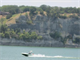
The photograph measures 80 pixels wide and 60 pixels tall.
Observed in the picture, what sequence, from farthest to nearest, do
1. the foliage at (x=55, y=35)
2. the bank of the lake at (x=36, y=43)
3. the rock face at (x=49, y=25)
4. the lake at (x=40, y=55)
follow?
the rock face at (x=49, y=25)
the foliage at (x=55, y=35)
the bank of the lake at (x=36, y=43)
the lake at (x=40, y=55)

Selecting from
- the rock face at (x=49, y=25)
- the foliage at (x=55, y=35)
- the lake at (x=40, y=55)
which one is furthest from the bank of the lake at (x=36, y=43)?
the lake at (x=40, y=55)

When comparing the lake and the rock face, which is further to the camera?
the rock face

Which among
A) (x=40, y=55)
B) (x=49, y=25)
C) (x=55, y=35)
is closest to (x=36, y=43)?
(x=55, y=35)

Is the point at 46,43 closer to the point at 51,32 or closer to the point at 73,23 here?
the point at 51,32

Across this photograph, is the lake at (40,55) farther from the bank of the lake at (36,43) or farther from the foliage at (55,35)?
the foliage at (55,35)

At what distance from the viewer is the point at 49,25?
7180 inches

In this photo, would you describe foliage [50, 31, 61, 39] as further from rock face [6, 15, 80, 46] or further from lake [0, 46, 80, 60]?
lake [0, 46, 80, 60]

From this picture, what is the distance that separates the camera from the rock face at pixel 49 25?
179000mm

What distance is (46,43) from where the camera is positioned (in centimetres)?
17125

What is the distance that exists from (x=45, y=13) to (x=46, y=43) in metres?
25.9

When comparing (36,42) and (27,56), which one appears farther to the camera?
(36,42)

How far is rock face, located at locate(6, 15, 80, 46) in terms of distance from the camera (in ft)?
587

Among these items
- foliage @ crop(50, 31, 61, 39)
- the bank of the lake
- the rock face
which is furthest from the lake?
the rock face

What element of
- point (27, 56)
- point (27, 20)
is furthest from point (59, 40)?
point (27, 56)
